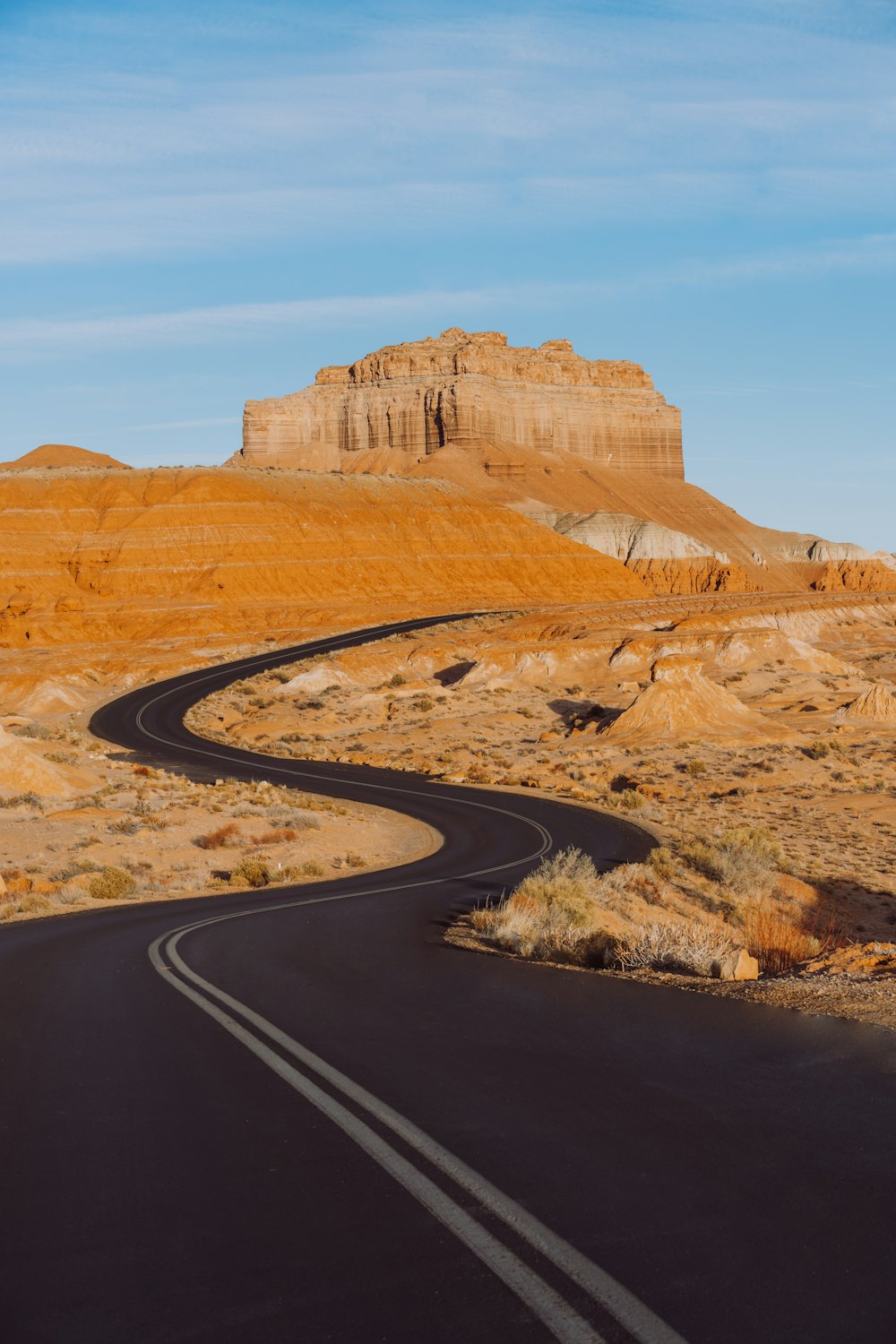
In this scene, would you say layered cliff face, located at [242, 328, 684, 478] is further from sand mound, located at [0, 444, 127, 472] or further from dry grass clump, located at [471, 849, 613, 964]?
dry grass clump, located at [471, 849, 613, 964]

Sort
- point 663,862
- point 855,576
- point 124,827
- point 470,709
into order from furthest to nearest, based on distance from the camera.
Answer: point 855,576, point 470,709, point 124,827, point 663,862

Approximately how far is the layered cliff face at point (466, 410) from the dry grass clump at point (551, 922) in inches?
5993

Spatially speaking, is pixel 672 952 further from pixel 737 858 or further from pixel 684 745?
pixel 684 745

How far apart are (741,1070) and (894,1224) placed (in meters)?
2.28

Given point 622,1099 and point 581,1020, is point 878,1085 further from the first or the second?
point 581,1020

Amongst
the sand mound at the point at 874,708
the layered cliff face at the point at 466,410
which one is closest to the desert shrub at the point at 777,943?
the sand mound at the point at 874,708

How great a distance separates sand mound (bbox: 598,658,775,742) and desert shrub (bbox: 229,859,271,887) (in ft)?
78.0

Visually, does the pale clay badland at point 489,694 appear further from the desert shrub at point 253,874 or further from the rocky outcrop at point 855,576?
the rocky outcrop at point 855,576

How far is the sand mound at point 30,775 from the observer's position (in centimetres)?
3262

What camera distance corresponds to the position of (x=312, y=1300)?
13.5ft

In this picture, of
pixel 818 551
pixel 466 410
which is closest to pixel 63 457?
pixel 466 410

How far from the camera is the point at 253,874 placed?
22.6 m

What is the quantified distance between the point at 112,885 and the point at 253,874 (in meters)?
3.18

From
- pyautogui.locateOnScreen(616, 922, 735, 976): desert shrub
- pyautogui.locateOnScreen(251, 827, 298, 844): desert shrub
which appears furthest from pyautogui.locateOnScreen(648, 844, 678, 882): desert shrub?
pyautogui.locateOnScreen(616, 922, 735, 976): desert shrub
